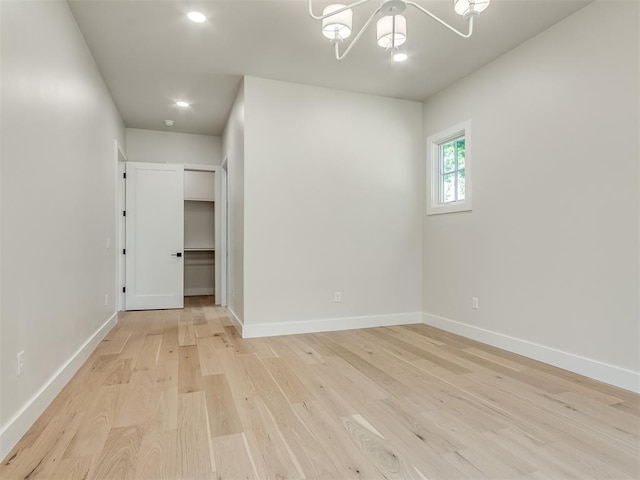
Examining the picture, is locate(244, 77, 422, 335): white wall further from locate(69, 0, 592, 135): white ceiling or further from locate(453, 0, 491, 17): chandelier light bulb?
locate(453, 0, 491, 17): chandelier light bulb

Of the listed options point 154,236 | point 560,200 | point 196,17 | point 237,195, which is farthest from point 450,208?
point 154,236

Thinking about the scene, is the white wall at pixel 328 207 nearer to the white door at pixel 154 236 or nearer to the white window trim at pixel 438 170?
the white window trim at pixel 438 170

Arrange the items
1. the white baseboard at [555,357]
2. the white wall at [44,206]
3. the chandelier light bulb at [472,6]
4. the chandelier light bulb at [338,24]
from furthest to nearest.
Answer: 1. the white baseboard at [555,357]
2. the chandelier light bulb at [338,24]
3. the chandelier light bulb at [472,6]
4. the white wall at [44,206]

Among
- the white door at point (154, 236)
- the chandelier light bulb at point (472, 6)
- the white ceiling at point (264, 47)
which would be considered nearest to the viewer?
the chandelier light bulb at point (472, 6)

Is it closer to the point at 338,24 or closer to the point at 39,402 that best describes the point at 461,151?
the point at 338,24

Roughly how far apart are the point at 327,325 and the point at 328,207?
4.29ft

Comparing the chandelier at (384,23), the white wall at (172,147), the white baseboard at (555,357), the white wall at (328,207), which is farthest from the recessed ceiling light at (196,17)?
the white baseboard at (555,357)

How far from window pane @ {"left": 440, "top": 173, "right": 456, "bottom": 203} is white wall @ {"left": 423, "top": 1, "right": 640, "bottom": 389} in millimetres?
393

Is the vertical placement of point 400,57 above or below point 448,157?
above

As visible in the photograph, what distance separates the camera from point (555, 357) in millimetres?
2820

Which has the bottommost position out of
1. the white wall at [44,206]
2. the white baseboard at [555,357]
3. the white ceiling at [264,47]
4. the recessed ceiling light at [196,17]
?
the white baseboard at [555,357]

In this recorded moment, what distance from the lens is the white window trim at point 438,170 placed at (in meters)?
3.71

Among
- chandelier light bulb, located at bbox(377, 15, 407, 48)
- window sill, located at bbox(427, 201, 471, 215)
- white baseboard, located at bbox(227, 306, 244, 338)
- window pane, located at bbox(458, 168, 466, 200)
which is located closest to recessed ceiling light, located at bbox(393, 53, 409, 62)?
chandelier light bulb, located at bbox(377, 15, 407, 48)

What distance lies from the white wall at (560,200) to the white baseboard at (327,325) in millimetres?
712
